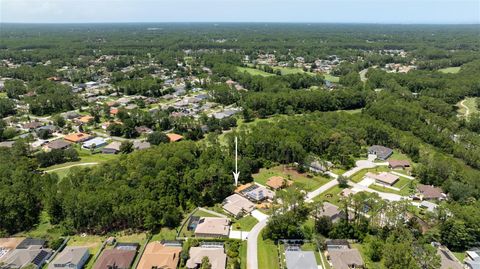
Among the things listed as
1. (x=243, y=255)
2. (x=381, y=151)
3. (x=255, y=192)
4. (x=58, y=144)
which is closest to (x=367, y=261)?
(x=243, y=255)

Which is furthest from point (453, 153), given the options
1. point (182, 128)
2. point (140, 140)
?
point (140, 140)

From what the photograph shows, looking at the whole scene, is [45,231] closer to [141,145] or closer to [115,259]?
[115,259]

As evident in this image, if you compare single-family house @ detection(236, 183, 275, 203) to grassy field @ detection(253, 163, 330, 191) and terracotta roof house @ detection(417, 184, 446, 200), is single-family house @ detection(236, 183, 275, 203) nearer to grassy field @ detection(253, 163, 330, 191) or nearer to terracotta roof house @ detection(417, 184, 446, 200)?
grassy field @ detection(253, 163, 330, 191)

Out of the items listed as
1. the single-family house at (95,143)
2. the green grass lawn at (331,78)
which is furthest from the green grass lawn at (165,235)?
the green grass lawn at (331,78)

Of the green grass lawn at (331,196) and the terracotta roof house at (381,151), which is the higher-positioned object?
the terracotta roof house at (381,151)

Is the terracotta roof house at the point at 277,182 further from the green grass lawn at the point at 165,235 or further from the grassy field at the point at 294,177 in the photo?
the green grass lawn at the point at 165,235

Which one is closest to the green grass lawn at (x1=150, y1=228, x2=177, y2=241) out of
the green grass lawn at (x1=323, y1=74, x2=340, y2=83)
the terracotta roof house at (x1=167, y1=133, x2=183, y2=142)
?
the terracotta roof house at (x1=167, y1=133, x2=183, y2=142)

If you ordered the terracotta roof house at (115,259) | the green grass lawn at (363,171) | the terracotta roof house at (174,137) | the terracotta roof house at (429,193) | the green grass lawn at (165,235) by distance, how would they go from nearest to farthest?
the terracotta roof house at (115,259), the green grass lawn at (165,235), the terracotta roof house at (429,193), the green grass lawn at (363,171), the terracotta roof house at (174,137)
